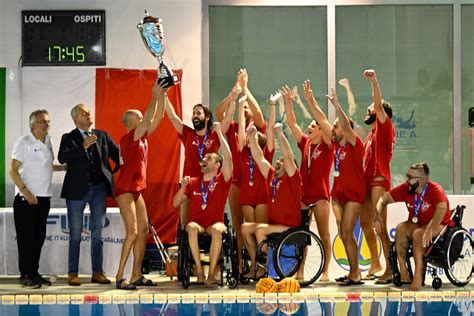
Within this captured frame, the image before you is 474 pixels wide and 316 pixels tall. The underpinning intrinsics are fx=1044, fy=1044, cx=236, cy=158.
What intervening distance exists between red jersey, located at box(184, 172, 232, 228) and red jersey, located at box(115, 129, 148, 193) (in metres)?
0.51

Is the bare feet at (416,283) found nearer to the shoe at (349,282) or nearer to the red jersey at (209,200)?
the shoe at (349,282)

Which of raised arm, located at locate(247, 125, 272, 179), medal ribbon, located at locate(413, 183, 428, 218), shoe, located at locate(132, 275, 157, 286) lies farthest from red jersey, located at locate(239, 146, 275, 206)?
medal ribbon, located at locate(413, 183, 428, 218)

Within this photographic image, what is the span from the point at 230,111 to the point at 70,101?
96.5 inches

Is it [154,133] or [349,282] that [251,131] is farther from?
[154,133]

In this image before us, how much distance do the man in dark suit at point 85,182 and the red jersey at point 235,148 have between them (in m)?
1.19

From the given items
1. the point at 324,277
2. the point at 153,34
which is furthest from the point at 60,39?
the point at 324,277

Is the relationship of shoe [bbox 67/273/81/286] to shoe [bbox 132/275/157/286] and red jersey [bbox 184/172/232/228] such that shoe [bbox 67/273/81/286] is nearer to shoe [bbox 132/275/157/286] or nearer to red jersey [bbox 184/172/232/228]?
shoe [bbox 132/275/157/286]

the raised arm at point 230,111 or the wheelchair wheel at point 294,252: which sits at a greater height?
the raised arm at point 230,111

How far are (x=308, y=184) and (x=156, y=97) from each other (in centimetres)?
182

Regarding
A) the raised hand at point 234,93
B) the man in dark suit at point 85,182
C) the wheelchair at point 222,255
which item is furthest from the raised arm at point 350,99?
the man in dark suit at point 85,182

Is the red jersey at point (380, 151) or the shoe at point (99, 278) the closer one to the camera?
the red jersey at point (380, 151)

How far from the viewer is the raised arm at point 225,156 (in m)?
10.2

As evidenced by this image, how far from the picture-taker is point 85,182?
10.6m

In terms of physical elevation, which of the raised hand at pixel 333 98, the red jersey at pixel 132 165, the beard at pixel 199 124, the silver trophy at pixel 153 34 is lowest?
the red jersey at pixel 132 165
